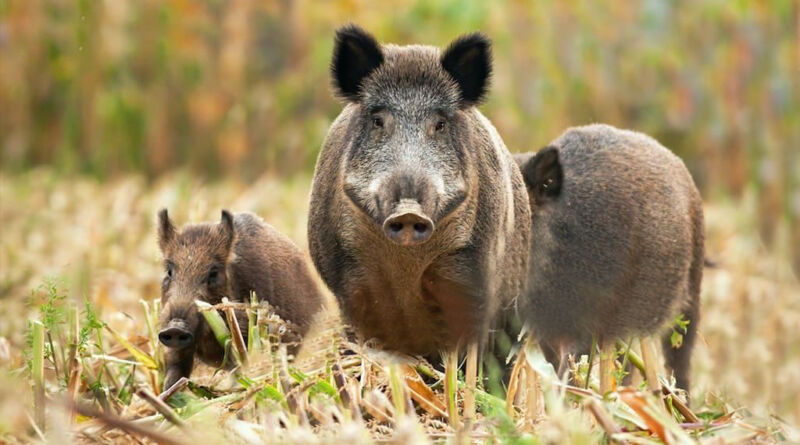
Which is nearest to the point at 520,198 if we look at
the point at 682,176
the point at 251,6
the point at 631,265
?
the point at 631,265

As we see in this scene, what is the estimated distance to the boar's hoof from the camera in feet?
13.7

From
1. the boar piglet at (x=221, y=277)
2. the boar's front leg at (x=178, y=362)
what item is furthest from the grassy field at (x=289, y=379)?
the boar piglet at (x=221, y=277)

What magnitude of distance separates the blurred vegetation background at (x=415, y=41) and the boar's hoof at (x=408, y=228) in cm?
910

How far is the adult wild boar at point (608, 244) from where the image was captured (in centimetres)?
634

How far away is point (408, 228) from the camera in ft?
13.7

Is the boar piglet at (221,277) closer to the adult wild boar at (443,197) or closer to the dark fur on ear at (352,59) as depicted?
the adult wild boar at (443,197)

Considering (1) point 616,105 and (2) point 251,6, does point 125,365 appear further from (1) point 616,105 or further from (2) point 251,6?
(2) point 251,6

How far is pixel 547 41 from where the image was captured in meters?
14.4

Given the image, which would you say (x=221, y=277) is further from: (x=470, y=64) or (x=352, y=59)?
(x=470, y=64)

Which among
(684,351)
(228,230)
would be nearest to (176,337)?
(228,230)

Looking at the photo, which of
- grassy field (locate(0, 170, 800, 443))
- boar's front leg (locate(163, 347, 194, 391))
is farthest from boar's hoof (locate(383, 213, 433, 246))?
boar's front leg (locate(163, 347, 194, 391))

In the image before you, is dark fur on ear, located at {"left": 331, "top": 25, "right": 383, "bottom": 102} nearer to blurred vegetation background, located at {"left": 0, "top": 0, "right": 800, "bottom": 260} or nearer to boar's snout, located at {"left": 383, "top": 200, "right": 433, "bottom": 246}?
boar's snout, located at {"left": 383, "top": 200, "right": 433, "bottom": 246}

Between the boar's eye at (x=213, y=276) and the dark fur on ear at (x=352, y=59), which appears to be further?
the boar's eye at (x=213, y=276)

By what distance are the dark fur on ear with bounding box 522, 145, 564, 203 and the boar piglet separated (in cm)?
138
